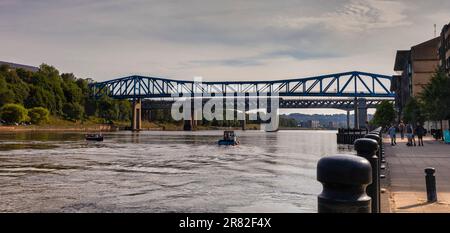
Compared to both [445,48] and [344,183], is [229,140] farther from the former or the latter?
[344,183]

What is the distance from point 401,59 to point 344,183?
113938 millimetres

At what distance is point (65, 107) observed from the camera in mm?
156875

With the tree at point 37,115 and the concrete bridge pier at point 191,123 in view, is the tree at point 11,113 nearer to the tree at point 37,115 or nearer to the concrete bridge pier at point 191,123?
the tree at point 37,115

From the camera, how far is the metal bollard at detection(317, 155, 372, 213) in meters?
2.87

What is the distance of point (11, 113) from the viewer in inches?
4587

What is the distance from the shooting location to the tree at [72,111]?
509 feet

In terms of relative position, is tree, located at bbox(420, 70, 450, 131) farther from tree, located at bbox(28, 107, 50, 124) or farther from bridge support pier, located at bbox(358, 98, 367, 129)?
tree, located at bbox(28, 107, 50, 124)

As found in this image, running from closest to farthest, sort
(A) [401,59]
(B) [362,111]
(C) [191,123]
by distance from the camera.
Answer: (A) [401,59], (B) [362,111], (C) [191,123]

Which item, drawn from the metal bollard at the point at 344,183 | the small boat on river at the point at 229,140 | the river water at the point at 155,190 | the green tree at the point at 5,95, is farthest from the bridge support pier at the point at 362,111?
the metal bollard at the point at 344,183

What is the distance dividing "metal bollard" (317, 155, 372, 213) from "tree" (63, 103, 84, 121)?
16033 centimetres

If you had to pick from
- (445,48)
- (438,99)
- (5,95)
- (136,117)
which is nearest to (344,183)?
(438,99)

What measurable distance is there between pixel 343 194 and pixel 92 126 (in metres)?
154
